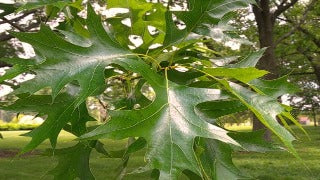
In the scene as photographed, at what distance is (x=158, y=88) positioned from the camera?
1.32 metres

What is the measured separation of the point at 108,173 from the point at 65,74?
8.01 metres

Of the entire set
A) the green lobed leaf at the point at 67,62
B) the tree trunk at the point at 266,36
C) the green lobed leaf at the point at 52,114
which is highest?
the green lobed leaf at the point at 67,62

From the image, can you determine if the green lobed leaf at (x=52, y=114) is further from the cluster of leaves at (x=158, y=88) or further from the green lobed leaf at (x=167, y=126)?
the green lobed leaf at (x=167, y=126)

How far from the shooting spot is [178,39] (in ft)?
4.71

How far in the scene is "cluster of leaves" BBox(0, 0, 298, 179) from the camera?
3.96 feet

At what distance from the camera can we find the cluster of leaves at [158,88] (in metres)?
1.21

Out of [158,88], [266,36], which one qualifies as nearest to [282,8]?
[266,36]

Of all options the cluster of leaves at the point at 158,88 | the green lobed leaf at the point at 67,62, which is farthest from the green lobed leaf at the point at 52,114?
the green lobed leaf at the point at 67,62

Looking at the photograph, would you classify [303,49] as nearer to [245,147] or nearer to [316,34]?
[316,34]

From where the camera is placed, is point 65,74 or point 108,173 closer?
point 65,74

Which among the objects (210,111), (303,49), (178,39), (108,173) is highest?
(178,39)

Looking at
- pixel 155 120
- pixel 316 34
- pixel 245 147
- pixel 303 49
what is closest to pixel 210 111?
pixel 245 147

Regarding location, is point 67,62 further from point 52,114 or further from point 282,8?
point 282,8

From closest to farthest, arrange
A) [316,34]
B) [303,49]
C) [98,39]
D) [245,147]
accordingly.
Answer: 1. [98,39]
2. [245,147]
3. [316,34]
4. [303,49]
